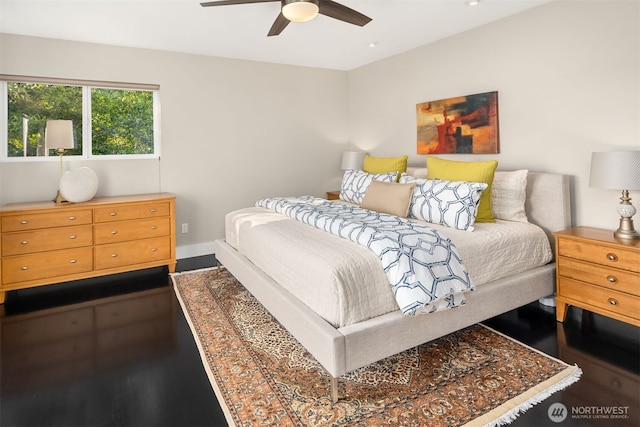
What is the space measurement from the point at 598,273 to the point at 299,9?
2.59 m

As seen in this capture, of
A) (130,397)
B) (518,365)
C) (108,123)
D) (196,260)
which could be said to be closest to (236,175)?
(196,260)

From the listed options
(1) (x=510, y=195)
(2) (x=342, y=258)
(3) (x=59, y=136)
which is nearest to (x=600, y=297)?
(1) (x=510, y=195)

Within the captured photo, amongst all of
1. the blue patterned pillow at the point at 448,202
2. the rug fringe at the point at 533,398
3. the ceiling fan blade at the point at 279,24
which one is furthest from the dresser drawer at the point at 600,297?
the ceiling fan blade at the point at 279,24

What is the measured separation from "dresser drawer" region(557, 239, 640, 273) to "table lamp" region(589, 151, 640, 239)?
167mm

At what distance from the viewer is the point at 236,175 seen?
15.6 ft

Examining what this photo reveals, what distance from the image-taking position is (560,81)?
2992 millimetres

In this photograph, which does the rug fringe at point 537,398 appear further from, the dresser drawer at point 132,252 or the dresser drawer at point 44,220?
the dresser drawer at point 44,220

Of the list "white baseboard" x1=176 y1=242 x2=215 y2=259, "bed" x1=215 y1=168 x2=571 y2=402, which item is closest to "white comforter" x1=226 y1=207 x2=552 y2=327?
"bed" x1=215 y1=168 x2=571 y2=402

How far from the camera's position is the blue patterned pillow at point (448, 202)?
2744 millimetres

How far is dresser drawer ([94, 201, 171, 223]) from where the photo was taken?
11.5 feet

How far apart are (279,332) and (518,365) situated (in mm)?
1501

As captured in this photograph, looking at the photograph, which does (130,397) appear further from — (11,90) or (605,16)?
(605,16)

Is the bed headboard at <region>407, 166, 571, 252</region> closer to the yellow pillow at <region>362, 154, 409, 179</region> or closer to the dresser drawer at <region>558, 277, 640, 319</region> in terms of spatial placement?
the dresser drawer at <region>558, 277, 640, 319</region>

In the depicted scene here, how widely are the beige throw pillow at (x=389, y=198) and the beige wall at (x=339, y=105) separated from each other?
1.09m
